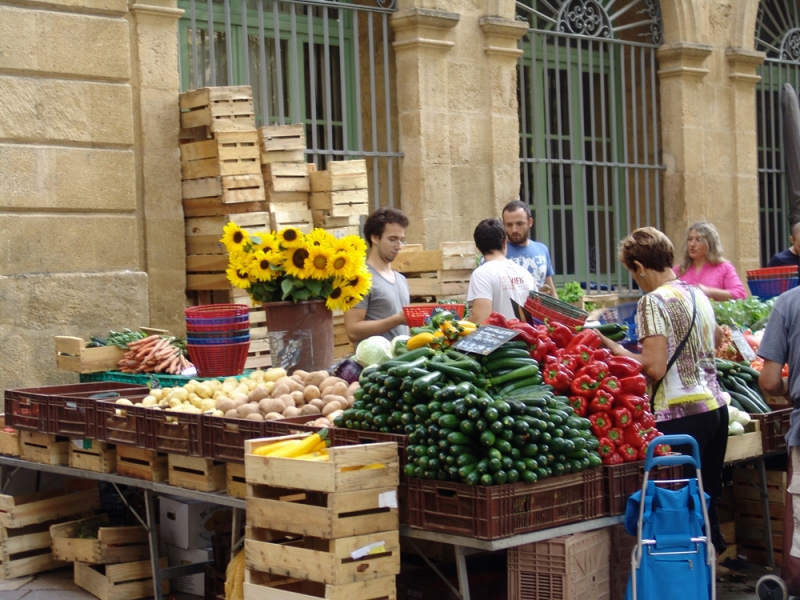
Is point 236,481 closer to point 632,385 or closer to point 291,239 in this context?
point 291,239

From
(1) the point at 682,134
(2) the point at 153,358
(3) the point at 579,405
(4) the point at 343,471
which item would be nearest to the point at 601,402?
(3) the point at 579,405

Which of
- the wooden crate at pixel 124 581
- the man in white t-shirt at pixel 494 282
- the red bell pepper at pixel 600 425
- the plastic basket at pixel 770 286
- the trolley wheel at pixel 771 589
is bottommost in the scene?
the wooden crate at pixel 124 581

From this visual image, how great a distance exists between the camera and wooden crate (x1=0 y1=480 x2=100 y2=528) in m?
7.31

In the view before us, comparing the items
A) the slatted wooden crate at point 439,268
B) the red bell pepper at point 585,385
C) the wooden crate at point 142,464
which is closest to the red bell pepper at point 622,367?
the red bell pepper at point 585,385

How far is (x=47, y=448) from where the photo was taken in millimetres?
7090

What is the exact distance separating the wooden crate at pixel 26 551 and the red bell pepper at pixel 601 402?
3.91 meters

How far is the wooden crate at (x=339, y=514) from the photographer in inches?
190

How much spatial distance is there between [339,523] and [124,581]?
2.49 m

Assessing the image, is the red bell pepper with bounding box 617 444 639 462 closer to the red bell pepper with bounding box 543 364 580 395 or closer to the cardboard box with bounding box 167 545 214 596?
the red bell pepper with bounding box 543 364 580 395

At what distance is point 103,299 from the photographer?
9.29 metres

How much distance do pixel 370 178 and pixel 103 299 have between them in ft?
13.3

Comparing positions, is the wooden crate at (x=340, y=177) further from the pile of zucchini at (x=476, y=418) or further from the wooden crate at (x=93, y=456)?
the pile of zucchini at (x=476, y=418)

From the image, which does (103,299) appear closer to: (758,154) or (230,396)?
(230,396)

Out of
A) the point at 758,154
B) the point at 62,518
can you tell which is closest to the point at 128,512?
the point at 62,518
